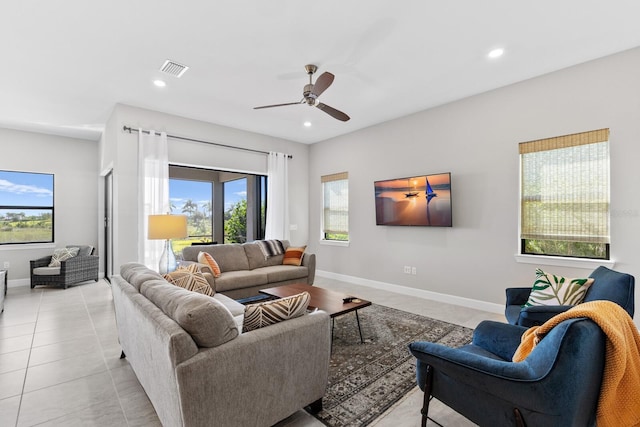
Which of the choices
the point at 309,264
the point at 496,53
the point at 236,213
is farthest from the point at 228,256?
the point at 496,53

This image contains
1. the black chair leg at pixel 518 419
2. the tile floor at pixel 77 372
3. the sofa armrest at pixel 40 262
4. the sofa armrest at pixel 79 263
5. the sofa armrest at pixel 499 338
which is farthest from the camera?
the sofa armrest at pixel 40 262

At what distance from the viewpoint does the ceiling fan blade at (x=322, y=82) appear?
2.83 m

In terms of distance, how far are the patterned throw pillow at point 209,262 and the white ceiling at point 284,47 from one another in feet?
7.17

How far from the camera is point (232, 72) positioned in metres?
3.46

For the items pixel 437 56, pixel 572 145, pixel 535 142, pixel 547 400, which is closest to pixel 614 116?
pixel 572 145

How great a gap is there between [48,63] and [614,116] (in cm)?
602

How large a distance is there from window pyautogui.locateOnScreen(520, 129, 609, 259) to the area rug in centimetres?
152

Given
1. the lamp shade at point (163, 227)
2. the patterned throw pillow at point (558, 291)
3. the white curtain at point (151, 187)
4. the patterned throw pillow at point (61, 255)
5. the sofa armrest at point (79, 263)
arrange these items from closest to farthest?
the patterned throw pillow at point (558, 291), the lamp shade at point (163, 227), the white curtain at point (151, 187), the sofa armrest at point (79, 263), the patterned throw pillow at point (61, 255)

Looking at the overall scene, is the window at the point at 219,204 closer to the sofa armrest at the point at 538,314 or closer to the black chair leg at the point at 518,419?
the sofa armrest at the point at 538,314

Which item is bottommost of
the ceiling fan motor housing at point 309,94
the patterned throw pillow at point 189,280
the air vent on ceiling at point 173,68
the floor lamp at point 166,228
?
the patterned throw pillow at point 189,280

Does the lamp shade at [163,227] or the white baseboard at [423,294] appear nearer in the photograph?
the lamp shade at [163,227]

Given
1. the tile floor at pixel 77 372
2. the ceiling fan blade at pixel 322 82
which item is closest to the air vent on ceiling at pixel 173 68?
the ceiling fan blade at pixel 322 82

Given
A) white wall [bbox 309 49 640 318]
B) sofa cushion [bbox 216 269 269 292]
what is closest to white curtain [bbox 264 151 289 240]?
white wall [bbox 309 49 640 318]

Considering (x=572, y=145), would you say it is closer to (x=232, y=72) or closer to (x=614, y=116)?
(x=614, y=116)
